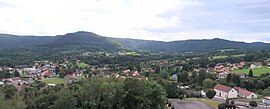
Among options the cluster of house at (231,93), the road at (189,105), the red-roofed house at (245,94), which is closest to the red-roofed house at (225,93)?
the cluster of house at (231,93)

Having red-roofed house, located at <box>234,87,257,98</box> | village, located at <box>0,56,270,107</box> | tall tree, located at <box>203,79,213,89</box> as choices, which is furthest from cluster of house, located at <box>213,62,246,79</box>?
red-roofed house, located at <box>234,87,257,98</box>

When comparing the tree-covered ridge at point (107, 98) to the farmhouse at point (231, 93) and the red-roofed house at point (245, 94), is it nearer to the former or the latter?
the farmhouse at point (231, 93)

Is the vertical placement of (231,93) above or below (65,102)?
below

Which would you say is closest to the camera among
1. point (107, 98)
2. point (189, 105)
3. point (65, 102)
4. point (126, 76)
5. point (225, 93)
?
point (65, 102)

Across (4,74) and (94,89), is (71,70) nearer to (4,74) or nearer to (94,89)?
(4,74)

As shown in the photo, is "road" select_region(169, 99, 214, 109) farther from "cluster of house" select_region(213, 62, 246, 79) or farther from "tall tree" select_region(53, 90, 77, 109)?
"cluster of house" select_region(213, 62, 246, 79)

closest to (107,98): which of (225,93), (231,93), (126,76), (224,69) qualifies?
(126,76)

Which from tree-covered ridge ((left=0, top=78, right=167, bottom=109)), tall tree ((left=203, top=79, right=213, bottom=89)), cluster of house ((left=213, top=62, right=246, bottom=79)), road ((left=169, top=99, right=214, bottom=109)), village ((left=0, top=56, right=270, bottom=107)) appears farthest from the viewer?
cluster of house ((left=213, top=62, right=246, bottom=79))

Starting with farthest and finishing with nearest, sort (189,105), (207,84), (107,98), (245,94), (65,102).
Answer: (207,84), (245,94), (189,105), (107,98), (65,102)

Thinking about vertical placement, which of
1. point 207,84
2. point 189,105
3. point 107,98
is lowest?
point 207,84

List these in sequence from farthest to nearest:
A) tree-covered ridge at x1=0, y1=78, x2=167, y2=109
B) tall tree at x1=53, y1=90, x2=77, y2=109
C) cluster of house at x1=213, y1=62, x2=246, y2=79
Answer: cluster of house at x1=213, y1=62, x2=246, y2=79 < tree-covered ridge at x1=0, y1=78, x2=167, y2=109 < tall tree at x1=53, y1=90, x2=77, y2=109

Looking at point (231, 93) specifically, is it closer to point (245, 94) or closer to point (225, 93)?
point (225, 93)

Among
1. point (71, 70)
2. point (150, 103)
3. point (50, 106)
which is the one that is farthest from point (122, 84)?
point (71, 70)
